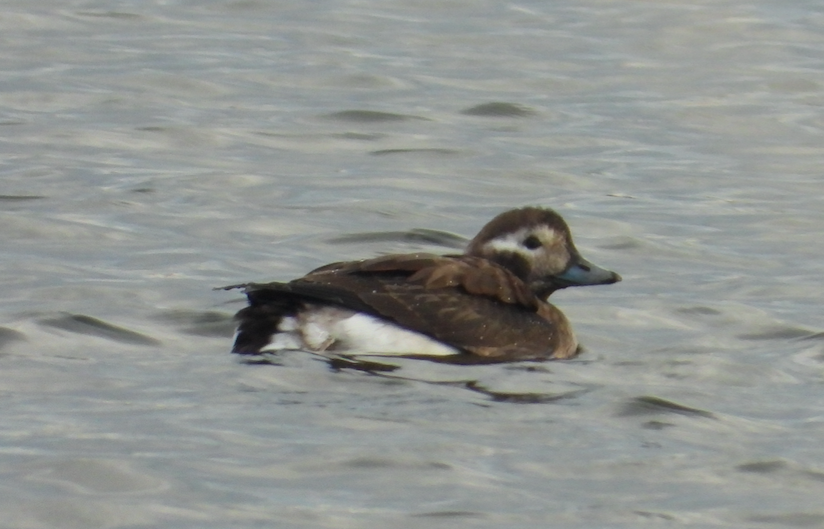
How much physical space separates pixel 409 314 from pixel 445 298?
0.67 ft

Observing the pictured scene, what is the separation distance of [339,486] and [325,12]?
13.6 m

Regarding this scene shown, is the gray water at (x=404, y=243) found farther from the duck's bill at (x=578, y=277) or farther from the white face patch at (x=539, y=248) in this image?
the white face patch at (x=539, y=248)

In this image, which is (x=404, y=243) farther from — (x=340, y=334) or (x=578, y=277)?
(x=340, y=334)

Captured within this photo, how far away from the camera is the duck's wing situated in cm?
790

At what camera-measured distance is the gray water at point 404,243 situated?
20.6 ft

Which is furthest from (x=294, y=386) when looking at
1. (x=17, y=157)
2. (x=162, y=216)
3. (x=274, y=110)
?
(x=274, y=110)

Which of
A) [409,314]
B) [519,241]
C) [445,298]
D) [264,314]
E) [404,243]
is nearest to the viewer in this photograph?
[264,314]

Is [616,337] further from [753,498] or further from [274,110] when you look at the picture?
[274,110]

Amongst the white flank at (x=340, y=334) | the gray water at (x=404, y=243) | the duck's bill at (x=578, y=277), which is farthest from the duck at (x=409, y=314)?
the duck's bill at (x=578, y=277)

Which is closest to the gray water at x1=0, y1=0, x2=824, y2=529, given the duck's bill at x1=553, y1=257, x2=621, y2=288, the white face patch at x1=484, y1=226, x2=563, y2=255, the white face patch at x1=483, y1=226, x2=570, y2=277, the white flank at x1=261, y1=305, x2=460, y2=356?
the white flank at x1=261, y1=305, x2=460, y2=356

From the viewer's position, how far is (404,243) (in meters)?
11.3

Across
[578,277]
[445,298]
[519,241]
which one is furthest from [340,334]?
[578,277]

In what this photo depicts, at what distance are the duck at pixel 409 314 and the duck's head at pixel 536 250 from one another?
0.18 meters

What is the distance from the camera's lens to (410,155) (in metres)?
13.9
